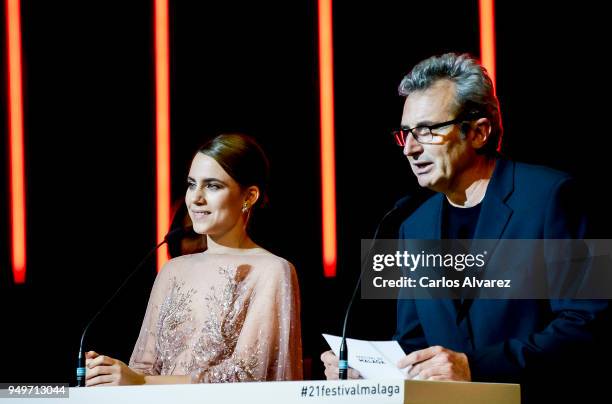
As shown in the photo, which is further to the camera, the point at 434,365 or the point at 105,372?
the point at 105,372

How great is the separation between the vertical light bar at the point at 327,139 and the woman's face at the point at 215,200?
15.3 inches

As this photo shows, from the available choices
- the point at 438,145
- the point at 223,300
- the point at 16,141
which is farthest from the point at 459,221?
the point at 16,141

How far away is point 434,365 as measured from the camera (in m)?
2.77

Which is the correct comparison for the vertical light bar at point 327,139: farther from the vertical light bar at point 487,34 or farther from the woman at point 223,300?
the vertical light bar at point 487,34

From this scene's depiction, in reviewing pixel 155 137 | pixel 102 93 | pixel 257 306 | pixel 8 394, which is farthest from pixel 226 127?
pixel 8 394

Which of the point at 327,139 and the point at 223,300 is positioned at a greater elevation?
the point at 327,139

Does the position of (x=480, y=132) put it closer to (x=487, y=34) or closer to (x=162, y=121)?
(x=487, y=34)

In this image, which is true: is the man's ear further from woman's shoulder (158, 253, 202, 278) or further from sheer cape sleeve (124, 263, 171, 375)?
sheer cape sleeve (124, 263, 171, 375)

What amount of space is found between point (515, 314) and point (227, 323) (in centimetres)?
106

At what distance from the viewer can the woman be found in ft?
11.3

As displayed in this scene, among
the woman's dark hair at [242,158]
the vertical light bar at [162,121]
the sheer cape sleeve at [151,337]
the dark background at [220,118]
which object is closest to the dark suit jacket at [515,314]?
the dark background at [220,118]

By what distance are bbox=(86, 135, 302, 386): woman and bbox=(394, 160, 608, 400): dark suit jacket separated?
1.54ft

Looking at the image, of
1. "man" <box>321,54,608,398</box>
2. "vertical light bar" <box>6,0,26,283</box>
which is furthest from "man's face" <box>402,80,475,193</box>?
"vertical light bar" <box>6,0,26,283</box>

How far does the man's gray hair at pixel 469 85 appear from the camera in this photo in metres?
3.39
